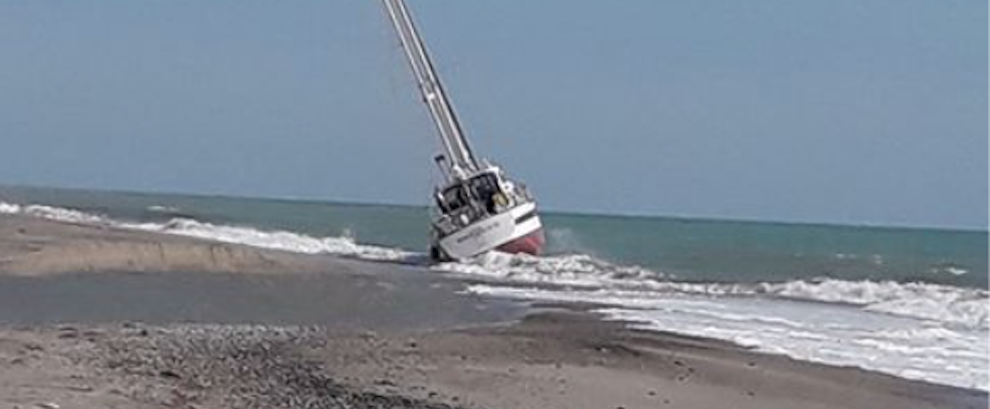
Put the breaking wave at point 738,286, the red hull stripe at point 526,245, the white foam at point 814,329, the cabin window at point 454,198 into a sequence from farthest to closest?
the cabin window at point 454,198 → the red hull stripe at point 526,245 → the breaking wave at point 738,286 → the white foam at point 814,329

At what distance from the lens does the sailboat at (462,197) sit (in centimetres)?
4256

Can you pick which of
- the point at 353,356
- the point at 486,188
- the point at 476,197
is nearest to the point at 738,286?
the point at 486,188

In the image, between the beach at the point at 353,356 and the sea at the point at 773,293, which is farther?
the sea at the point at 773,293

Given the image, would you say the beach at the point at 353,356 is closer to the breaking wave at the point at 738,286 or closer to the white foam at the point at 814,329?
the white foam at the point at 814,329

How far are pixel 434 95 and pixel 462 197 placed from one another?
340cm

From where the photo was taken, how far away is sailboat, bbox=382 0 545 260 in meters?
42.6

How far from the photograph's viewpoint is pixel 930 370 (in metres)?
18.4

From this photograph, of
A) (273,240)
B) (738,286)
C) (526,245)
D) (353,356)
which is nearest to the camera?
(353,356)

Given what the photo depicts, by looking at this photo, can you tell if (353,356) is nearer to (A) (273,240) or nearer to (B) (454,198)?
(B) (454,198)

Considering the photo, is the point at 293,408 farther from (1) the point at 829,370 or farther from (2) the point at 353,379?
(1) the point at 829,370

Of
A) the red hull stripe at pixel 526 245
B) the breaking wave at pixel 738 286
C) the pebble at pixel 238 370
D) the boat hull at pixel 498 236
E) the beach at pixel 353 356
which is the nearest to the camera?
the pebble at pixel 238 370

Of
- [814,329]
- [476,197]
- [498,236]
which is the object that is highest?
[476,197]

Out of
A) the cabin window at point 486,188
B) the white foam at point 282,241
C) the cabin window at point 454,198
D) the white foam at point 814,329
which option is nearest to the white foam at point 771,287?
the white foam at point 814,329

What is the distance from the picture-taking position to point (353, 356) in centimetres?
1658
